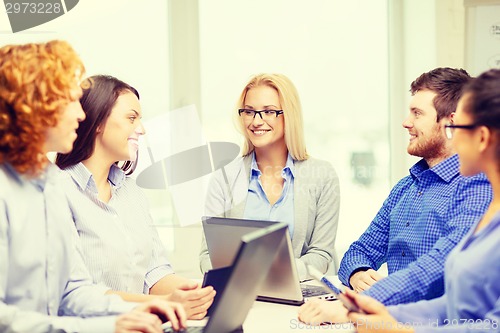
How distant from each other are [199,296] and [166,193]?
2375mm

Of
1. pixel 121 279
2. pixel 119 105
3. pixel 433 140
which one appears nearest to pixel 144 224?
pixel 121 279

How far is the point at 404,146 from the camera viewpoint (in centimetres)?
440

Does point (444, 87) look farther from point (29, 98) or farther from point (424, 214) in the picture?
point (29, 98)

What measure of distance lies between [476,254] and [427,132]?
926 millimetres

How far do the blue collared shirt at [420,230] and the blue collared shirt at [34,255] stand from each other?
0.96 meters

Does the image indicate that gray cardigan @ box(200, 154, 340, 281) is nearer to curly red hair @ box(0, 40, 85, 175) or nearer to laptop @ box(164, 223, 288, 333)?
laptop @ box(164, 223, 288, 333)

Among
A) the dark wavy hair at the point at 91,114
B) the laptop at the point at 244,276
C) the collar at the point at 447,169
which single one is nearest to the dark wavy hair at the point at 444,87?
the collar at the point at 447,169

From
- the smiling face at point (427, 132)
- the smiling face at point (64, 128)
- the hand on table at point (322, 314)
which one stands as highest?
the smiling face at point (64, 128)

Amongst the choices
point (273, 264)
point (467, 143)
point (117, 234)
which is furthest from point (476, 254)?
point (117, 234)

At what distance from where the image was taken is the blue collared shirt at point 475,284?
1465mm

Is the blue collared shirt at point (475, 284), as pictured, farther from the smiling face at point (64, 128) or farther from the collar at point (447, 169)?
the smiling face at point (64, 128)

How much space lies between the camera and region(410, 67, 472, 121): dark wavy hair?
237 centimetres

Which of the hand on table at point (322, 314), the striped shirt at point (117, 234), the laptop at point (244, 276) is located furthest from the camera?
the striped shirt at point (117, 234)

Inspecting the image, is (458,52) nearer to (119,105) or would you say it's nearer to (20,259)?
(119,105)
